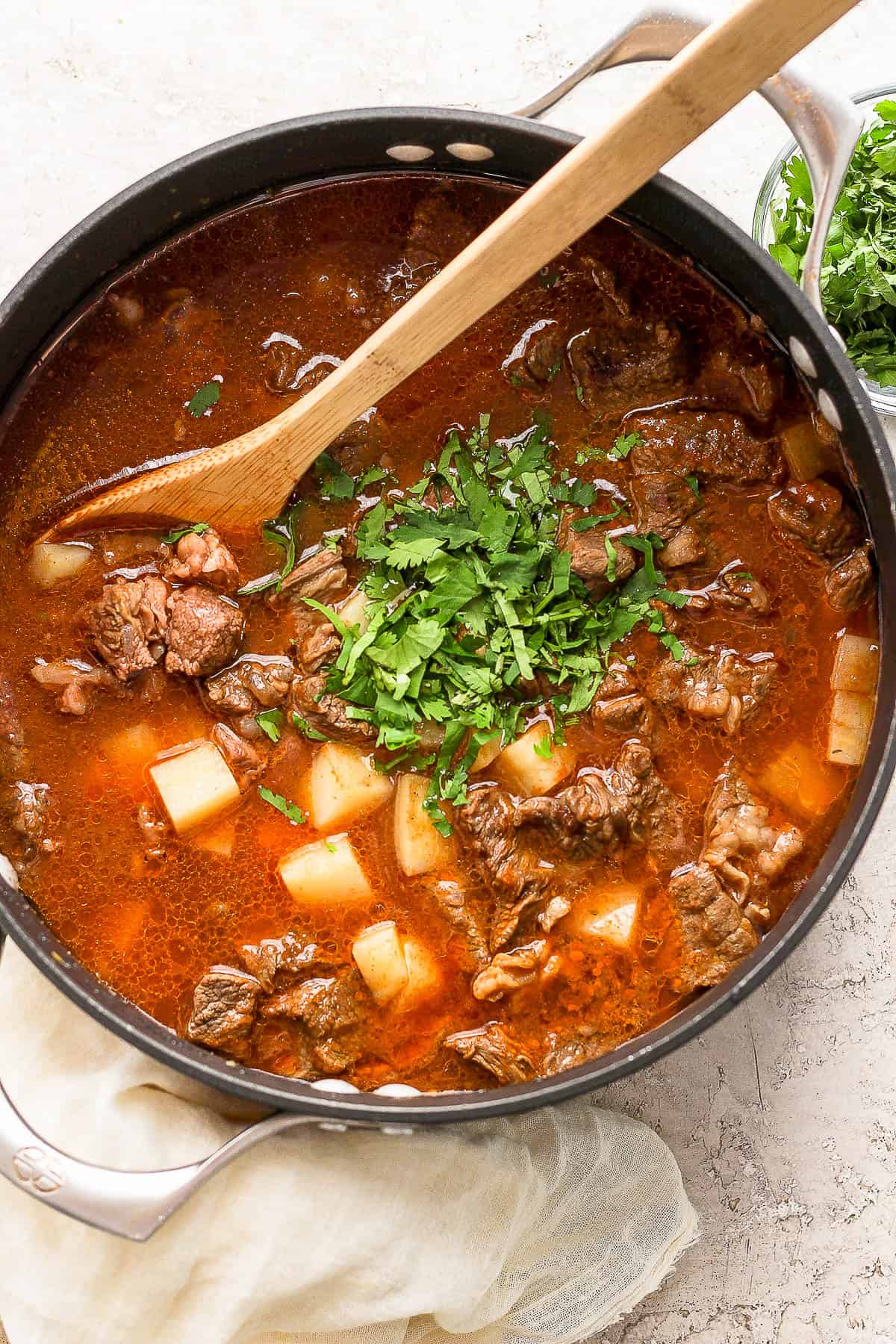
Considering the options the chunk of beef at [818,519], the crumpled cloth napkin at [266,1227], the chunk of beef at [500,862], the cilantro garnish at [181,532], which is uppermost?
the cilantro garnish at [181,532]

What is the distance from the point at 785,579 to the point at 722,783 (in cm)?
56

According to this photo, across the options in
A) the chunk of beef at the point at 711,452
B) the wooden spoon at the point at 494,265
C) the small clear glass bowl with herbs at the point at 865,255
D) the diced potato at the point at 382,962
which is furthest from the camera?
the small clear glass bowl with herbs at the point at 865,255

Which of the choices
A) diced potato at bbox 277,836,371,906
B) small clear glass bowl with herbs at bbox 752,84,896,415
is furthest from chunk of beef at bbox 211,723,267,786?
small clear glass bowl with herbs at bbox 752,84,896,415

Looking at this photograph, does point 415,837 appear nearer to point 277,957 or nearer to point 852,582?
point 277,957

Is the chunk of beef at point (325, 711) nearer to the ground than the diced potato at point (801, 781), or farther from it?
farther from it

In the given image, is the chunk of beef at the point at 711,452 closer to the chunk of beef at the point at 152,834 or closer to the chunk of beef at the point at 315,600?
the chunk of beef at the point at 315,600

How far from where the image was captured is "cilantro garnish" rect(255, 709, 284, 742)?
296 cm

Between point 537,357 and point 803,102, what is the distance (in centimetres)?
83

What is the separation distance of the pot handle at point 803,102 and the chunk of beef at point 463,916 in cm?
174

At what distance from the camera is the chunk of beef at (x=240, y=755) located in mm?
2953

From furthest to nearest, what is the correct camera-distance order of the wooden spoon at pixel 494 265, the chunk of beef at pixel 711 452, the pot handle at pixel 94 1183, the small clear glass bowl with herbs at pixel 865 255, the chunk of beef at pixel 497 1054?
the small clear glass bowl with herbs at pixel 865 255 < the chunk of beef at pixel 711 452 < the chunk of beef at pixel 497 1054 < the pot handle at pixel 94 1183 < the wooden spoon at pixel 494 265

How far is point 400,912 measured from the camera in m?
2.96

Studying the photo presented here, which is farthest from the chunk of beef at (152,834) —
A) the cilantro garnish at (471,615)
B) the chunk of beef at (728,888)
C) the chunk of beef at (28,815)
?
the chunk of beef at (728,888)

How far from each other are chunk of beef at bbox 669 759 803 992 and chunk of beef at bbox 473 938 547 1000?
36 centimetres
